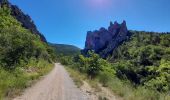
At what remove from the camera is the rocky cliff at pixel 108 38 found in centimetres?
14349

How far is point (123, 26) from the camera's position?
154875mm

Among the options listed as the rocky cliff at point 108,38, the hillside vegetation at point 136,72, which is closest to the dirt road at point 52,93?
the hillside vegetation at point 136,72

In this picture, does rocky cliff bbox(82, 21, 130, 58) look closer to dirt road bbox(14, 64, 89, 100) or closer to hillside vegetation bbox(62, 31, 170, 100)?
hillside vegetation bbox(62, 31, 170, 100)

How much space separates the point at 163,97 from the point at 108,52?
13012cm

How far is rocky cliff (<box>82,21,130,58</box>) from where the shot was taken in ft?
471

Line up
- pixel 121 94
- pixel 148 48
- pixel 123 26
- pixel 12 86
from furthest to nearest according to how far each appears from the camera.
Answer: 1. pixel 123 26
2. pixel 148 48
3. pixel 121 94
4. pixel 12 86

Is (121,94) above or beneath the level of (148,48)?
beneath

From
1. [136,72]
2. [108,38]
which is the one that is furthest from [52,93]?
[108,38]

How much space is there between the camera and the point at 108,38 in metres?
169

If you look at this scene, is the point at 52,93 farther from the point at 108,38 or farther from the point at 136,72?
the point at 108,38

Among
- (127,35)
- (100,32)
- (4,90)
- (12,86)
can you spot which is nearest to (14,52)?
(12,86)

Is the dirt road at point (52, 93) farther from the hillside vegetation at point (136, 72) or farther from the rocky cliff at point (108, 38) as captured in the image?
the rocky cliff at point (108, 38)

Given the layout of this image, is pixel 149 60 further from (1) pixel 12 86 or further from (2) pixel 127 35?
(2) pixel 127 35

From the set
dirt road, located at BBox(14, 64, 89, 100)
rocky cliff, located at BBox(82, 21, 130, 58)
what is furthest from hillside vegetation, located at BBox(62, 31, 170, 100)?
rocky cliff, located at BBox(82, 21, 130, 58)
